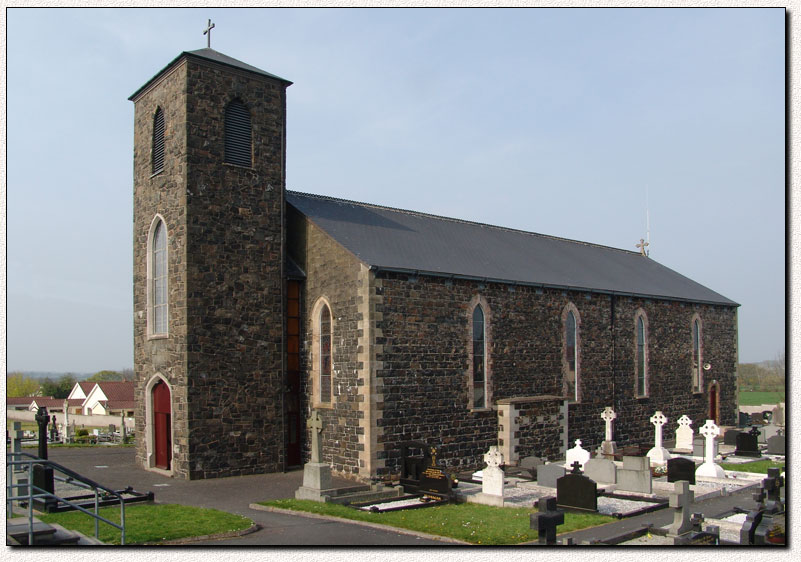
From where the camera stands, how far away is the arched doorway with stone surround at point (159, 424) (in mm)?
21234

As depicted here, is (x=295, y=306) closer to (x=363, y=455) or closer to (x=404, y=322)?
(x=404, y=322)

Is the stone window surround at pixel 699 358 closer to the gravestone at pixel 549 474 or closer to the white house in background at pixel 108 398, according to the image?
the gravestone at pixel 549 474

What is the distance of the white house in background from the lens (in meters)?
60.9

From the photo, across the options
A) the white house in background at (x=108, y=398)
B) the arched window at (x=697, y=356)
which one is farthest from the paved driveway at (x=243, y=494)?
the white house in background at (x=108, y=398)

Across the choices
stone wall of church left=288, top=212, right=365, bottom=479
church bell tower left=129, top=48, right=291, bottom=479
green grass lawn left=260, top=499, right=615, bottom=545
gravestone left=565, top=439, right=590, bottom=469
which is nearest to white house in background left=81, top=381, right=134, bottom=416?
church bell tower left=129, top=48, right=291, bottom=479

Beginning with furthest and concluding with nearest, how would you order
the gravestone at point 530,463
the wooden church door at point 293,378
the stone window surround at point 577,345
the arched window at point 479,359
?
the stone window surround at point 577,345, the arched window at point 479,359, the wooden church door at point 293,378, the gravestone at point 530,463

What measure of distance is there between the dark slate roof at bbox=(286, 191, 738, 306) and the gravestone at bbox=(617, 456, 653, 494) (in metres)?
7.28

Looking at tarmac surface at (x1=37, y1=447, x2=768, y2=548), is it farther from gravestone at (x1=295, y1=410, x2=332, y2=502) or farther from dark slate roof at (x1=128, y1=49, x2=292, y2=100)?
dark slate roof at (x1=128, y1=49, x2=292, y2=100)

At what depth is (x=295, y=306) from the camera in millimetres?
22750

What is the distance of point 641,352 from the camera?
30.1 meters

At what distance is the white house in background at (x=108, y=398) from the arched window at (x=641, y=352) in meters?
44.0

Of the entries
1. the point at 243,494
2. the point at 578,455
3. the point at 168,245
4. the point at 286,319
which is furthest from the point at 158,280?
the point at 578,455

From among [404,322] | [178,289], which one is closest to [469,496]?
[404,322]

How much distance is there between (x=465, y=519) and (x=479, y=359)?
844cm
